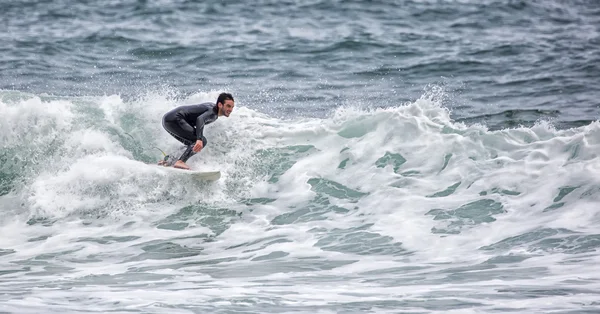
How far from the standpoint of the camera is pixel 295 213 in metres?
10.8

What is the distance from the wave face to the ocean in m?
0.03

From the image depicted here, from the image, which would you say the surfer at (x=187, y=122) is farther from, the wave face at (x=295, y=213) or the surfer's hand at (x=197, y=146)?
the wave face at (x=295, y=213)

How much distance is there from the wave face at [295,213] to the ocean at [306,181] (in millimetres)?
33

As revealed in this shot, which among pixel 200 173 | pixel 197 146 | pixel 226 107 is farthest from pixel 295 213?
pixel 226 107

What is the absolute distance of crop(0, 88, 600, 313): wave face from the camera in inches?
301

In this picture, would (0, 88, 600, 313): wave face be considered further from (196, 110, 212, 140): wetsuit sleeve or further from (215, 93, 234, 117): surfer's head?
(215, 93, 234, 117): surfer's head

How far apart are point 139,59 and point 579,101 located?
10.2 m

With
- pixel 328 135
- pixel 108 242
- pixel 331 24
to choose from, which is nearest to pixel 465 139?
pixel 328 135

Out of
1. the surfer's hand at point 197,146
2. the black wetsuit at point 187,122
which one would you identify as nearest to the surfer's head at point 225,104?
the black wetsuit at point 187,122

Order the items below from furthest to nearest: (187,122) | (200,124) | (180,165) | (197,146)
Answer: (187,122) → (180,165) → (200,124) → (197,146)

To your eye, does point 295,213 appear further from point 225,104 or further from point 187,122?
point 187,122

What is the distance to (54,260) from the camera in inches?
365

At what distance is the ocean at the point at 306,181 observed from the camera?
786 cm

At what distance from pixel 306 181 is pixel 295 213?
3.48ft
